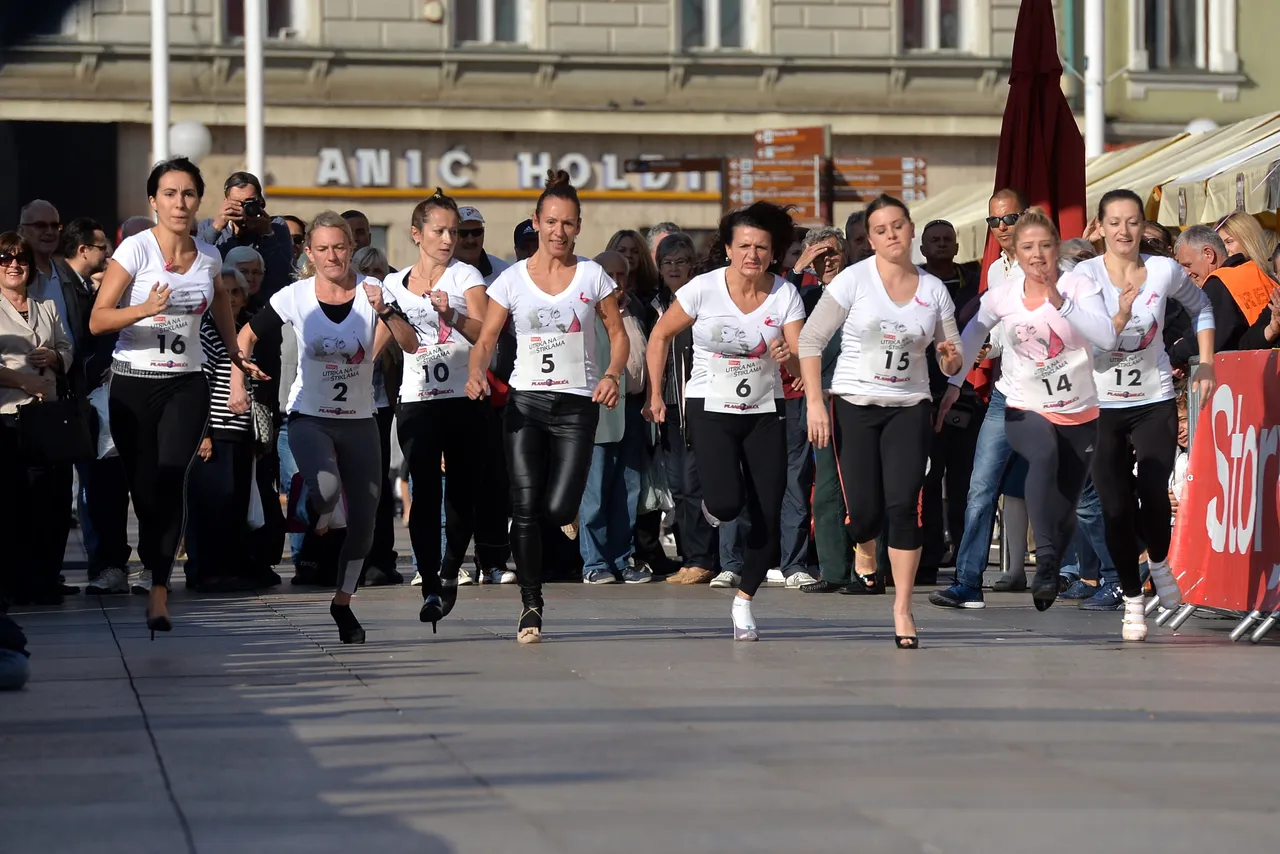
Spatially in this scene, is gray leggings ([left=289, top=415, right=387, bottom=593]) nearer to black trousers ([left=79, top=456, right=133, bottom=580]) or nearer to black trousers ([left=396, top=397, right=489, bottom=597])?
black trousers ([left=396, top=397, right=489, bottom=597])

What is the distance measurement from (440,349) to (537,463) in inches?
30.0

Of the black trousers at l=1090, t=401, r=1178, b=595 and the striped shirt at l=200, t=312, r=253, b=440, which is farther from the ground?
the striped shirt at l=200, t=312, r=253, b=440

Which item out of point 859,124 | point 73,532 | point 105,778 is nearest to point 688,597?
point 105,778

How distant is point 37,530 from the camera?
1209cm

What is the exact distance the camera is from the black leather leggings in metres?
9.57

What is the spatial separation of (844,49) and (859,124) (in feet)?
3.92

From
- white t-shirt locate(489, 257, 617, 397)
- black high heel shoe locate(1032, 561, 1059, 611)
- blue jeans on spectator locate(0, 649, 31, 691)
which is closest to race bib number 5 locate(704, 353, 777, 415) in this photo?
white t-shirt locate(489, 257, 617, 397)

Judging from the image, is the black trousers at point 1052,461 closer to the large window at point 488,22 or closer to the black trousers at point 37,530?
the black trousers at point 37,530

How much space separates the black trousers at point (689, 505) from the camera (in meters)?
13.7

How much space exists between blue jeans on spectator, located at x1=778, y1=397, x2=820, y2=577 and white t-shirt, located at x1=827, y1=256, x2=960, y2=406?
359cm

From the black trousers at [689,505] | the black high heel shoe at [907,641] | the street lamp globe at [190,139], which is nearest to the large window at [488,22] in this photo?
the street lamp globe at [190,139]

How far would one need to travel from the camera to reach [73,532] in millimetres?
21406

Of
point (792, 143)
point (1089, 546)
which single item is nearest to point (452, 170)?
point (792, 143)

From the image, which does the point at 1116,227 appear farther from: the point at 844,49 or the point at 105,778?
the point at 844,49
